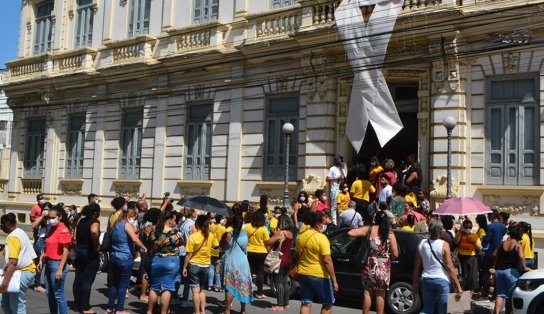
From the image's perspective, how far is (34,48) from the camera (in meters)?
29.6

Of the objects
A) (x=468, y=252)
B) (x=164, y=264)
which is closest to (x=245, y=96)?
(x=468, y=252)

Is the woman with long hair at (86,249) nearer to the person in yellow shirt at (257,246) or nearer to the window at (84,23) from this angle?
the person in yellow shirt at (257,246)

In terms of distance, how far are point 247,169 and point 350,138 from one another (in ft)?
14.6

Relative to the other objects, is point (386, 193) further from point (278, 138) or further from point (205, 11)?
point (205, 11)

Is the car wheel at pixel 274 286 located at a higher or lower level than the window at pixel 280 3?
lower

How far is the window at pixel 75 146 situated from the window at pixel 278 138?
974cm

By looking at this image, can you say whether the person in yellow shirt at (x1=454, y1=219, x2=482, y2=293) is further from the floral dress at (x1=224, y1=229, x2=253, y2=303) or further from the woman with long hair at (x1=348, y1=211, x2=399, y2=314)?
the floral dress at (x1=224, y1=229, x2=253, y2=303)

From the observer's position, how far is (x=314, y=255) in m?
8.54

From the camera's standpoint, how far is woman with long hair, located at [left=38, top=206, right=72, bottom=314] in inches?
372

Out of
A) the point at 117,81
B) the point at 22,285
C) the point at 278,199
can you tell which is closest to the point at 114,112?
the point at 117,81

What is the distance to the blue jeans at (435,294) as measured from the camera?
8438 millimetres

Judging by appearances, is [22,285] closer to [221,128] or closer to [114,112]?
[221,128]

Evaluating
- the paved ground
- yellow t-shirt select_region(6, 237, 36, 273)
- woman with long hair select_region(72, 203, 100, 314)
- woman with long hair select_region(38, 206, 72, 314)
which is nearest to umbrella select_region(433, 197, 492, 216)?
the paved ground

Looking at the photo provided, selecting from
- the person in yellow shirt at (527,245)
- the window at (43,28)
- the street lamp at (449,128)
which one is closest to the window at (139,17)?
the window at (43,28)
